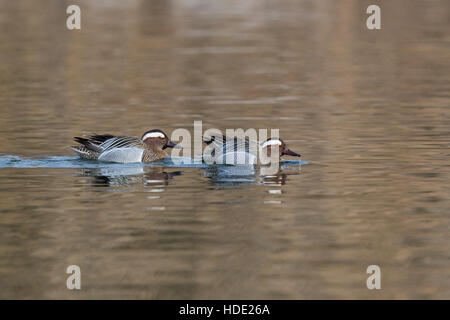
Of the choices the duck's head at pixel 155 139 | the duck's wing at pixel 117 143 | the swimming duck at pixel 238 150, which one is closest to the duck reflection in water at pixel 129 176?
the duck's wing at pixel 117 143

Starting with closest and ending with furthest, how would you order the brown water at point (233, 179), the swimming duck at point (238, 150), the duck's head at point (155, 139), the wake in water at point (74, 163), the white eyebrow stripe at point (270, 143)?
the brown water at point (233, 179) < the wake in water at point (74, 163) < the swimming duck at point (238, 150) < the white eyebrow stripe at point (270, 143) < the duck's head at point (155, 139)

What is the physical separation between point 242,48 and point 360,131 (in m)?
18.1

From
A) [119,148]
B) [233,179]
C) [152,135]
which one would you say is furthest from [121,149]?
[233,179]

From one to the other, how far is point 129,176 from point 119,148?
3.85 feet

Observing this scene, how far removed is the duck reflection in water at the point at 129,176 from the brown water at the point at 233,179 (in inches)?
1.9

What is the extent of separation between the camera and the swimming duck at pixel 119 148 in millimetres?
17797

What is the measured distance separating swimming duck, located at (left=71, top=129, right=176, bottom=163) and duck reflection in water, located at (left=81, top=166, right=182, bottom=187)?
1.10 feet

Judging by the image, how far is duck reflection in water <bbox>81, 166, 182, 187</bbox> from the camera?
1606cm

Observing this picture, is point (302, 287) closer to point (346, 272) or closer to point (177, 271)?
point (346, 272)

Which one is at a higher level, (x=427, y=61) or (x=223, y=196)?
(x=427, y=61)

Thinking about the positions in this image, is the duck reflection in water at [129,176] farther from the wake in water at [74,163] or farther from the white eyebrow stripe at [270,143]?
the white eyebrow stripe at [270,143]

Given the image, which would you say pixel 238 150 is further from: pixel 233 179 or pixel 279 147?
pixel 233 179

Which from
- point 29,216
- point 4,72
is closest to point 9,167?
point 29,216

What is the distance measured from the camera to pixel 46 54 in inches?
1455
